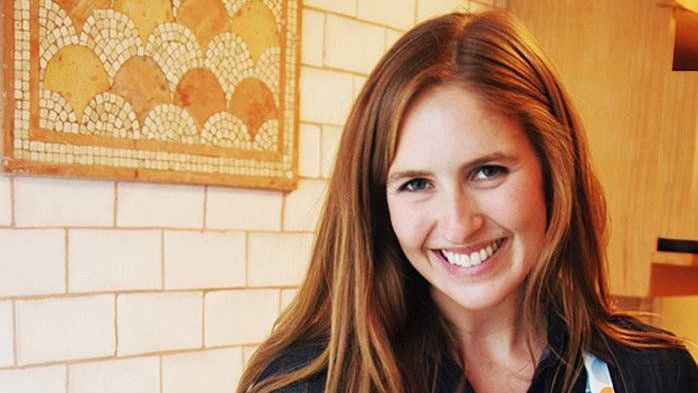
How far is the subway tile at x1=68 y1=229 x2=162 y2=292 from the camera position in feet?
3.48

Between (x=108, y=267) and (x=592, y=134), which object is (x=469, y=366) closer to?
(x=108, y=267)

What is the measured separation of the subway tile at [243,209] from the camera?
121 centimetres

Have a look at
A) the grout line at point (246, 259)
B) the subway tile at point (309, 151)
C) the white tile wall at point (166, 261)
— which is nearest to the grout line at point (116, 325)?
the white tile wall at point (166, 261)

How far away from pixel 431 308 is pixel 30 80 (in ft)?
1.90

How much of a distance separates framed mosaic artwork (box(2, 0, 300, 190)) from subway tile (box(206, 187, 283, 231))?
0.02m

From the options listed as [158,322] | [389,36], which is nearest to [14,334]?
[158,322]

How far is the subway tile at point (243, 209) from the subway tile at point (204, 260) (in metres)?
0.02

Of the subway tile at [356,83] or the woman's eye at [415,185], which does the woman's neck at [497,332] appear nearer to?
the woman's eye at [415,185]

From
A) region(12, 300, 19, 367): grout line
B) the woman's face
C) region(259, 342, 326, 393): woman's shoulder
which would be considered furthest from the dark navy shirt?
region(12, 300, 19, 367): grout line

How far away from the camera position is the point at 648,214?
1.49 m

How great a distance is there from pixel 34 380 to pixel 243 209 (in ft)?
1.32

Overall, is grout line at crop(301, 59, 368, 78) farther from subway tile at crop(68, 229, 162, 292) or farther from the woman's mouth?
the woman's mouth

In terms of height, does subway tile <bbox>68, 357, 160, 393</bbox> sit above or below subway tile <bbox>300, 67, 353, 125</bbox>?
below

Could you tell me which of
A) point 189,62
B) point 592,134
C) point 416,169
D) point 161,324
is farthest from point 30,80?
point 592,134
